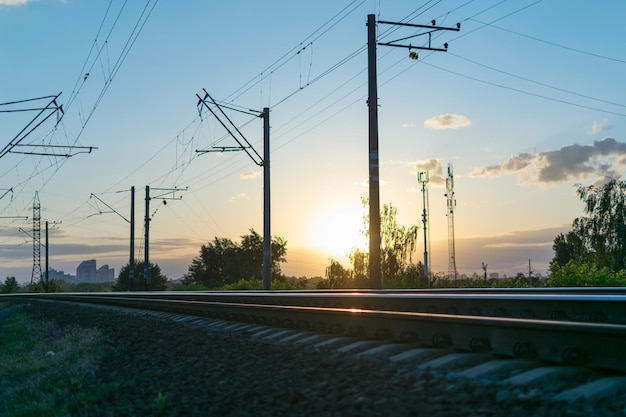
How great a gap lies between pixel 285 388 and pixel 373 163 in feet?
60.9

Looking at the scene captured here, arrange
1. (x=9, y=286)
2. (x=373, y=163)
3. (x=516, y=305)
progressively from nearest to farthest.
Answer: (x=516, y=305), (x=373, y=163), (x=9, y=286)

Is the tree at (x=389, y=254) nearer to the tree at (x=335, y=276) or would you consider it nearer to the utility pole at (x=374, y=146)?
the tree at (x=335, y=276)

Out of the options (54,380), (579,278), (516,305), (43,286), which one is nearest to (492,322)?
(516,305)

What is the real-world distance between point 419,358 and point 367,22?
19969 millimetres

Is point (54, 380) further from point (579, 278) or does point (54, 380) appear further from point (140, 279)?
point (140, 279)

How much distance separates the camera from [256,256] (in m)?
103

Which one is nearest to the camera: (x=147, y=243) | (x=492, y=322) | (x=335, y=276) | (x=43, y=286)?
(x=492, y=322)

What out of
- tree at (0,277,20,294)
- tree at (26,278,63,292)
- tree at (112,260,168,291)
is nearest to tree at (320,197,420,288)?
tree at (112,260,168,291)

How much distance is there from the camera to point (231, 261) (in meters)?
103

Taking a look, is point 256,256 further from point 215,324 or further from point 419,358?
point 419,358

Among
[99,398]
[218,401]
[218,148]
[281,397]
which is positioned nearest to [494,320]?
[281,397]

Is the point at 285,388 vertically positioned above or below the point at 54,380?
above

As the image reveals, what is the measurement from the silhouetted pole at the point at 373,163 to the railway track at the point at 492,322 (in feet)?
25.5

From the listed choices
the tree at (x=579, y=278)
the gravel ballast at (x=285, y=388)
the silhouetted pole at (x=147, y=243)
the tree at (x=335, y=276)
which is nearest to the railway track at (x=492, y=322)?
the gravel ballast at (x=285, y=388)
